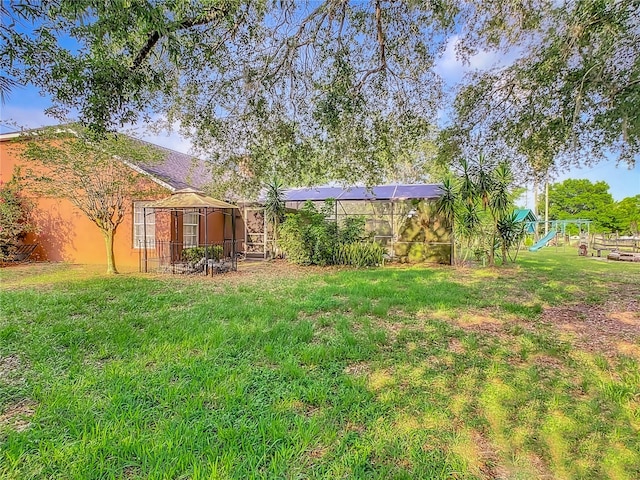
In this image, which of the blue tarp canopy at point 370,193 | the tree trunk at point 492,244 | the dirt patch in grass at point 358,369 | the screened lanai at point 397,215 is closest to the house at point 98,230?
the screened lanai at point 397,215

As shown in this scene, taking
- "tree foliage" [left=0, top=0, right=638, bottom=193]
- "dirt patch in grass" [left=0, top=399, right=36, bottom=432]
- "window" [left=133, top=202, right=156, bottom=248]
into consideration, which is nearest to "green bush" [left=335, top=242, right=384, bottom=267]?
"tree foliage" [left=0, top=0, right=638, bottom=193]

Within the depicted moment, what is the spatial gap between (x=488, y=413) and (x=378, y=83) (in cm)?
594

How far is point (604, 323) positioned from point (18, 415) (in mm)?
7393

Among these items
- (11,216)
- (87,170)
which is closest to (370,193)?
(87,170)

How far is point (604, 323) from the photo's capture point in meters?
5.32

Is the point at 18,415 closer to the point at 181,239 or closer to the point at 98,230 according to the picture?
the point at 181,239

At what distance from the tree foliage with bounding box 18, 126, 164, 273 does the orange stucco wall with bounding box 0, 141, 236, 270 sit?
2.11 meters

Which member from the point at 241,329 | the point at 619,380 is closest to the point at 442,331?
the point at 619,380

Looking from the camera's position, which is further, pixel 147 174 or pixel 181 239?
pixel 181 239

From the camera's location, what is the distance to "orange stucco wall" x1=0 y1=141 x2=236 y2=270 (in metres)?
12.3

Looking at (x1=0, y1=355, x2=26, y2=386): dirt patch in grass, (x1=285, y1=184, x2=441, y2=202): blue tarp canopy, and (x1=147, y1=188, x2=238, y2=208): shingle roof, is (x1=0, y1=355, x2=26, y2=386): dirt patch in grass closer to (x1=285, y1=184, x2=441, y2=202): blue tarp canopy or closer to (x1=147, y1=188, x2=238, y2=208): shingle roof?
(x1=147, y1=188, x2=238, y2=208): shingle roof

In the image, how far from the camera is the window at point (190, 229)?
12625mm

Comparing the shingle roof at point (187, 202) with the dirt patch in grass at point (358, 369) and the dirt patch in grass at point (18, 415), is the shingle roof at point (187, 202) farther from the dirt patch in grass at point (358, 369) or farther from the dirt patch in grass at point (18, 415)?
the dirt patch in grass at point (358, 369)

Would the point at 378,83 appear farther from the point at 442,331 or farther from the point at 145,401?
the point at 145,401
